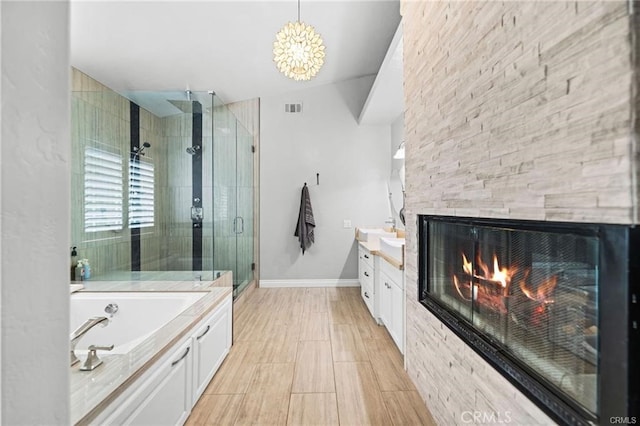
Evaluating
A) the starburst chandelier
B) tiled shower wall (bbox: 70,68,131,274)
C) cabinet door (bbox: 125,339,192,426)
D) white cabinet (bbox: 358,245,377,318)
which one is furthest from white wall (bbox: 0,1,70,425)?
white cabinet (bbox: 358,245,377,318)

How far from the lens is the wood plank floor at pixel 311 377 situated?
1.84 meters

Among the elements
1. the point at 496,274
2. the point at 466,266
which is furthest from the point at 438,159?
the point at 496,274

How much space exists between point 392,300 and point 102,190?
2.85 meters

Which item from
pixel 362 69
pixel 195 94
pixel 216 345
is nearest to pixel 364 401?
pixel 216 345

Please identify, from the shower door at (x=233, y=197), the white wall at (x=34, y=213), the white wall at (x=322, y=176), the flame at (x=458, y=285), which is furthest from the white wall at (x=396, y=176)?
the white wall at (x=34, y=213)

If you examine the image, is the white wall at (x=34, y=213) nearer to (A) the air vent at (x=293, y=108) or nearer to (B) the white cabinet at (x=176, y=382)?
(B) the white cabinet at (x=176, y=382)

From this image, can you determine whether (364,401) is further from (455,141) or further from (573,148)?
(573,148)

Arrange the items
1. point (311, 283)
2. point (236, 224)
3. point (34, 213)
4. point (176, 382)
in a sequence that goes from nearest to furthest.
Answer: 1. point (34, 213)
2. point (176, 382)
3. point (236, 224)
4. point (311, 283)

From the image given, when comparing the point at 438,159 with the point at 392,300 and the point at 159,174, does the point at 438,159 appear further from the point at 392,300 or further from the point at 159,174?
the point at 159,174

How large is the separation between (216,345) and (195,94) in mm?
2392

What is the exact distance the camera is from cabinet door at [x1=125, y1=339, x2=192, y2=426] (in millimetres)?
1391

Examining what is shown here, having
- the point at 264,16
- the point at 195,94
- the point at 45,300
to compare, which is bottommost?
the point at 45,300

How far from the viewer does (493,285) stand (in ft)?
4.28

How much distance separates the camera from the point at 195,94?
3260 mm
